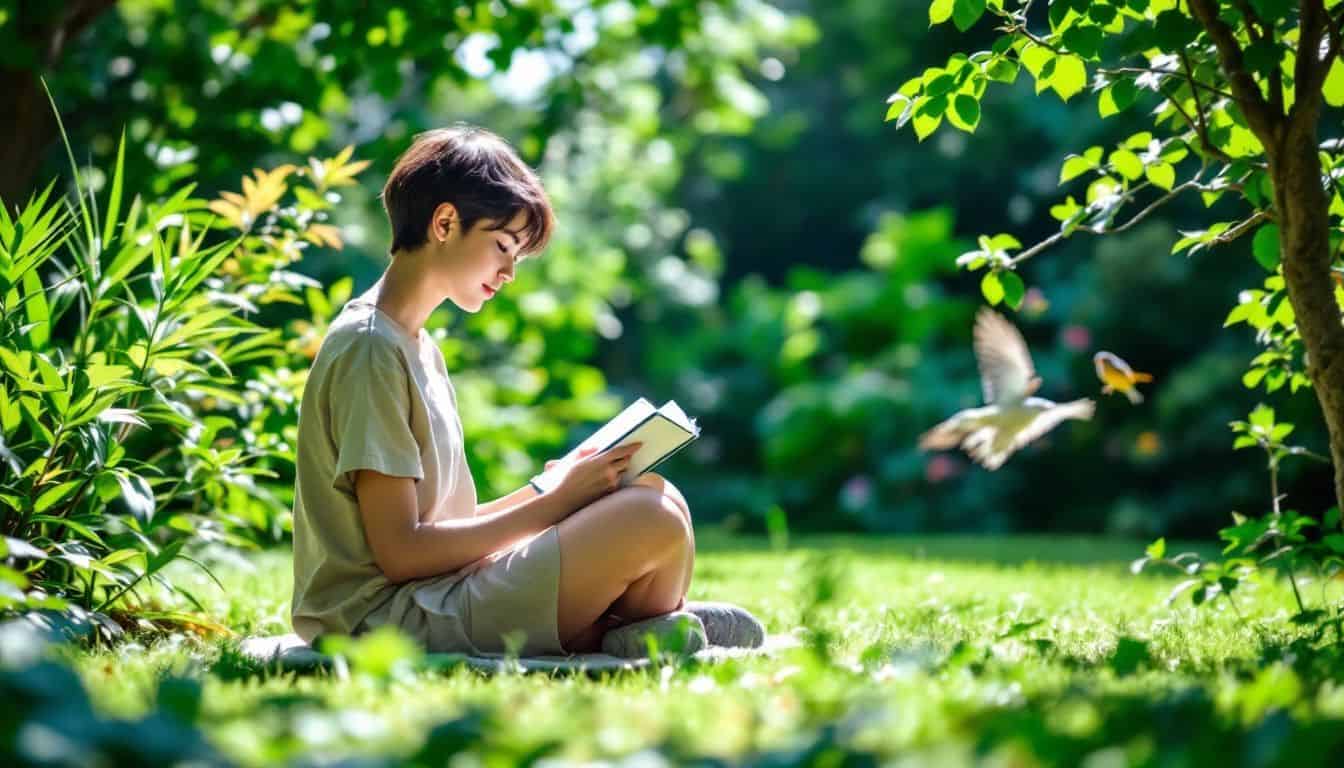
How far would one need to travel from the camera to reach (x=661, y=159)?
9.87m

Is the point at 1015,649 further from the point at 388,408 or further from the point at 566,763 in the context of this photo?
the point at 566,763

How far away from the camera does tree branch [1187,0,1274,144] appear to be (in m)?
2.48

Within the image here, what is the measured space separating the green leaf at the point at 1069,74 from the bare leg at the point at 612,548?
113 centimetres

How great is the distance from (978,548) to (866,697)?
572 cm

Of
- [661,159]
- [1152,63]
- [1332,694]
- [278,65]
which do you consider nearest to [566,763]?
[1332,694]

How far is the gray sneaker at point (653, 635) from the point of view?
2602 mm

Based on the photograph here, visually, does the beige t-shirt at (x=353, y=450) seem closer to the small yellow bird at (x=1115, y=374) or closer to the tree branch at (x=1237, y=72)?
the tree branch at (x=1237, y=72)

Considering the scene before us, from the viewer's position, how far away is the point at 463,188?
2.63 meters


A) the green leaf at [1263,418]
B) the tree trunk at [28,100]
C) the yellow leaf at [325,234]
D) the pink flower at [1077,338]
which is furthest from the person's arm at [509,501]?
the pink flower at [1077,338]

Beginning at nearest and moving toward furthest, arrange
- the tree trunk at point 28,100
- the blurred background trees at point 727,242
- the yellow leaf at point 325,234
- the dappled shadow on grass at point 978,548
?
1. the yellow leaf at point 325,234
2. the tree trunk at point 28,100
3. the blurred background trees at point 727,242
4. the dappled shadow on grass at point 978,548

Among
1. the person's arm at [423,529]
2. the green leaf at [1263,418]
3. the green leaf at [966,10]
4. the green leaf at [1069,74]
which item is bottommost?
the person's arm at [423,529]

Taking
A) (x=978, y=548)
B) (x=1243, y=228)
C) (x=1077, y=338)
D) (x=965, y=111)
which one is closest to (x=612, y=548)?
(x=965, y=111)

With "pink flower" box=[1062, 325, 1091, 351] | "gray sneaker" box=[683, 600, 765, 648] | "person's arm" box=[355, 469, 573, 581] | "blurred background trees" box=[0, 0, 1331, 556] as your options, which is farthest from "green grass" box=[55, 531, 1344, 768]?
"pink flower" box=[1062, 325, 1091, 351]

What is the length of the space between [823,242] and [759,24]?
703cm
